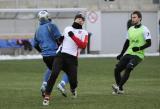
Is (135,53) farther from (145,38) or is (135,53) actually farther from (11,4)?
(11,4)

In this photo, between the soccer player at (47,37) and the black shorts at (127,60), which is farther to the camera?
the black shorts at (127,60)

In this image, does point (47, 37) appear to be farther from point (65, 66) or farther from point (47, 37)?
point (65, 66)

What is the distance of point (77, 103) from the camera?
46.8 feet

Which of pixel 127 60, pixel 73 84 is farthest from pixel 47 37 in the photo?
pixel 127 60

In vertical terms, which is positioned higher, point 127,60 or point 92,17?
point 127,60

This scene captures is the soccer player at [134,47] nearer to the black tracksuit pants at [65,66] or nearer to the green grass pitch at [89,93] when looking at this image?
the green grass pitch at [89,93]

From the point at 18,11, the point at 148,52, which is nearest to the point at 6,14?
the point at 18,11

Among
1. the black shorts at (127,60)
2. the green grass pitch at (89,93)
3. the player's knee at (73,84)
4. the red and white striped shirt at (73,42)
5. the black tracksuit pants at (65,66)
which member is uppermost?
the red and white striped shirt at (73,42)

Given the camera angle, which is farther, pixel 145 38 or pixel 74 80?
pixel 145 38

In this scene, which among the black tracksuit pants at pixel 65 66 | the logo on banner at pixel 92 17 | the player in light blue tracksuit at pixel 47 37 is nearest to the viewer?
the black tracksuit pants at pixel 65 66

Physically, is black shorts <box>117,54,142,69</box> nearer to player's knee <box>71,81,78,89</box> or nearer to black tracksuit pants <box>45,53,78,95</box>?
player's knee <box>71,81,78,89</box>

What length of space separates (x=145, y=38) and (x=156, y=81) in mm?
5528

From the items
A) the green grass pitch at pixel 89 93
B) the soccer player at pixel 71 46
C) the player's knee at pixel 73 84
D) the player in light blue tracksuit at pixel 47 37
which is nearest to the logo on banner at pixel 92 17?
the green grass pitch at pixel 89 93

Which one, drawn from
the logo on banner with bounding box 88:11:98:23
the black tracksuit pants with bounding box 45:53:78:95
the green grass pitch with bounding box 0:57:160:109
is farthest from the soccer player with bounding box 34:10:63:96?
the logo on banner with bounding box 88:11:98:23
